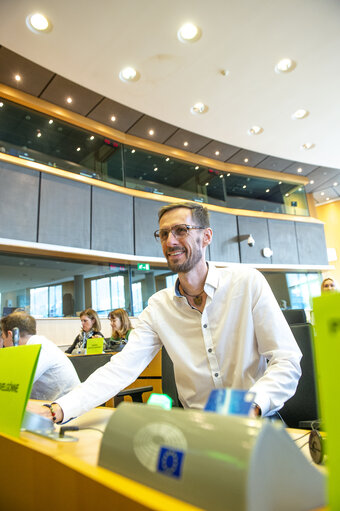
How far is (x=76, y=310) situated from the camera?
19.6 ft

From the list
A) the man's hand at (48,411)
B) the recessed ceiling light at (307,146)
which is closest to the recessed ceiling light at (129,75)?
the recessed ceiling light at (307,146)

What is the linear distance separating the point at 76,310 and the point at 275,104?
16.2ft

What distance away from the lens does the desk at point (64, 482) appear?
1.38ft

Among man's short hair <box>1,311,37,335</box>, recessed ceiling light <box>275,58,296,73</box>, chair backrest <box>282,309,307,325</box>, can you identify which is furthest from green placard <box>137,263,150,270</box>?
chair backrest <box>282,309,307,325</box>

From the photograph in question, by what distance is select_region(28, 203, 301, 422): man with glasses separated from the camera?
1.30 m

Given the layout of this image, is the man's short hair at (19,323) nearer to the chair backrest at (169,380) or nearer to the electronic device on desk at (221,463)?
the chair backrest at (169,380)

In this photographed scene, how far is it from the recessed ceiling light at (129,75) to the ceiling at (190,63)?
0.26ft

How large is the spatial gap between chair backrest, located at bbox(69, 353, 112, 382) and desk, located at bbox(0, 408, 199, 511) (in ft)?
9.36

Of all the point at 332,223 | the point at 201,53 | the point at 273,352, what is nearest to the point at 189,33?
the point at 201,53

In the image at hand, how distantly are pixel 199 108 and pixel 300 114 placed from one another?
1.88 meters

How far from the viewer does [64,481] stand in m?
0.53

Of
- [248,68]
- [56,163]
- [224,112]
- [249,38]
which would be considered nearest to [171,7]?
[249,38]

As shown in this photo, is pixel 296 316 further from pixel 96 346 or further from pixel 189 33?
pixel 189 33

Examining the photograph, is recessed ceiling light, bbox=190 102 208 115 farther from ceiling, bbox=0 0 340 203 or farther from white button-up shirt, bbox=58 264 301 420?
white button-up shirt, bbox=58 264 301 420
